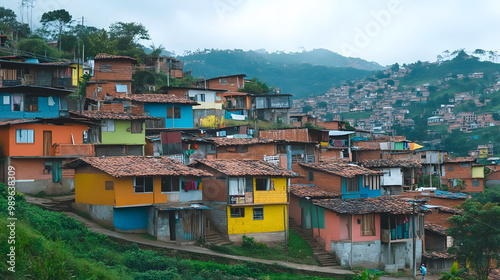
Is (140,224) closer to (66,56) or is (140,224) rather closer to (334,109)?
(66,56)

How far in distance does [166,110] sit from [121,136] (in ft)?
31.3

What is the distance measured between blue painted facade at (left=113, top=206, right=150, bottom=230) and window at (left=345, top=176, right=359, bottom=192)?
1538 centimetres

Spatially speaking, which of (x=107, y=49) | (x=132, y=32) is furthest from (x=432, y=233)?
(x=132, y=32)

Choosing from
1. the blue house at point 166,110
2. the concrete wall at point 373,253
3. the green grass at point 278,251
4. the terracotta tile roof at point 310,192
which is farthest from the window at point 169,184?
the blue house at point 166,110

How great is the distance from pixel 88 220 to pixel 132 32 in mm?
52783

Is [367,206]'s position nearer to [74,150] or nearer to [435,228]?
[435,228]

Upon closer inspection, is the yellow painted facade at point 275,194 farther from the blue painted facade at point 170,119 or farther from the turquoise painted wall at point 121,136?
the blue painted facade at point 170,119

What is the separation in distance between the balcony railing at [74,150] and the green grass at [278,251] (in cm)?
1135

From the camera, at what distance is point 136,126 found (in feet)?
131

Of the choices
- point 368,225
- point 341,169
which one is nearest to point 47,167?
point 368,225

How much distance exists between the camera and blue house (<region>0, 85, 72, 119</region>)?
35875mm

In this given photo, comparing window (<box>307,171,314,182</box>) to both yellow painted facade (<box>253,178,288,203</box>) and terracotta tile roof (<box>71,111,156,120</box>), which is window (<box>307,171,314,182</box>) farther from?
terracotta tile roof (<box>71,111,156,120</box>)

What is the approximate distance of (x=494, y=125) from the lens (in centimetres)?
11606

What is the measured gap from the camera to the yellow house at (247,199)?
104 ft
